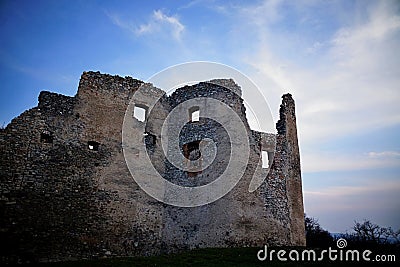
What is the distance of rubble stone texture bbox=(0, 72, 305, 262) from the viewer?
13.2 meters

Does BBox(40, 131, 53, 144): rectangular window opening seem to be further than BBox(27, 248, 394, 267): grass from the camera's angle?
Yes

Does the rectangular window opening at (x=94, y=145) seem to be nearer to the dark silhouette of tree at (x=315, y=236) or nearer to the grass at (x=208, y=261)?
the grass at (x=208, y=261)

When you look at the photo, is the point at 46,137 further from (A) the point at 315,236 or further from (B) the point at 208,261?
(A) the point at 315,236

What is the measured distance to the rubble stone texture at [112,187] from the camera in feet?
43.4

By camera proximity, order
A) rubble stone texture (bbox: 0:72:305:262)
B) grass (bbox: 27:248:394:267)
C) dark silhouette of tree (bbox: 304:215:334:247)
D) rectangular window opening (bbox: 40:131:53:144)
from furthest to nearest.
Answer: dark silhouette of tree (bbox: 304:215:334:247) → rectangular window opening (bbox: 40:131:53:144) → rubble stone texture (bbox: 0:72:305:262) → grass (bbox: 27:248:394:267)

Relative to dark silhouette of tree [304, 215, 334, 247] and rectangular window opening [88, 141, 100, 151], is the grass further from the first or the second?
dark silhouette of tree [304, 215, 334, 247]

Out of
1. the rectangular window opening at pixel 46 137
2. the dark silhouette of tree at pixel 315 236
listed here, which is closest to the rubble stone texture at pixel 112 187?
the rectangular window opening at pixel 46 137

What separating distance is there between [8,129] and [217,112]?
26.4ft

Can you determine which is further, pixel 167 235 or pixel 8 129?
pixel 167 235

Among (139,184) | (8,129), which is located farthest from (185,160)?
(8,129)

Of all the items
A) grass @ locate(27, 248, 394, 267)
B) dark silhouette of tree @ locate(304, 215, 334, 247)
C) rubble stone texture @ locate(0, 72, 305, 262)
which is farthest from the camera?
dark silhouette of tree @ locate(304, 215, 334, 247)

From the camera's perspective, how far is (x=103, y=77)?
16.3 meters

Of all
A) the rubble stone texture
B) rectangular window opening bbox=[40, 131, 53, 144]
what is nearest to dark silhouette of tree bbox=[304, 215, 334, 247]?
the rubble stone texture

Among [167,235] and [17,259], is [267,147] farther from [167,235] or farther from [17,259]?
[17,259]
